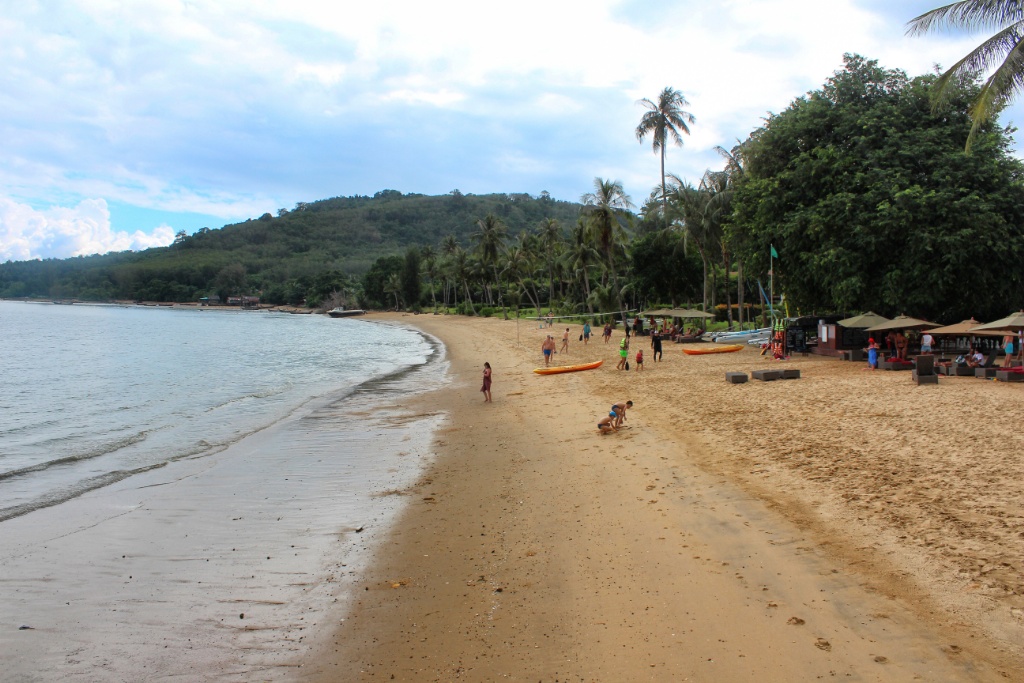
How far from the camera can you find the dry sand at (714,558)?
448 centimetres

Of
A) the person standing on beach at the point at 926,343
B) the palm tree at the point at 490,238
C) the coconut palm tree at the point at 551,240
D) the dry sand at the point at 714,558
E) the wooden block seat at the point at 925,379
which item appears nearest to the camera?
the dry sand at the point at 714,558

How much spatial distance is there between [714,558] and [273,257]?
177683 mm

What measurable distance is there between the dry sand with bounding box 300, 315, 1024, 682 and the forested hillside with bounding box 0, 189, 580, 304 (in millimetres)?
126121

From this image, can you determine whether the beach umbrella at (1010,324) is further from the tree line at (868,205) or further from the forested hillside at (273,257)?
the forested hillside at (273,257)

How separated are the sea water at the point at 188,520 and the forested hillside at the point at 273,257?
11655cm

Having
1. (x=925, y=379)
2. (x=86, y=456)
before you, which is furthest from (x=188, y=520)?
(x=925, y=379)

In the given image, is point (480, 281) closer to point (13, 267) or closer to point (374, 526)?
point (374, 526)

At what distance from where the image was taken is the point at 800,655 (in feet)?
14.4

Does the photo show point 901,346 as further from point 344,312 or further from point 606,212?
point 344,312

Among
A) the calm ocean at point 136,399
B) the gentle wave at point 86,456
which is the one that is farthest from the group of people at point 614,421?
the gentle wave at point 86,456

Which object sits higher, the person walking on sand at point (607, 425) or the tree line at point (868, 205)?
the tree line at point (868, 205)

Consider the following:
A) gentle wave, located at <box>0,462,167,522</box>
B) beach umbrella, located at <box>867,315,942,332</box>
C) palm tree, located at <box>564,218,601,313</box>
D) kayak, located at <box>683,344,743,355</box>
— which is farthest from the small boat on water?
gentle wave, located at <box>0,462,167,522</box>

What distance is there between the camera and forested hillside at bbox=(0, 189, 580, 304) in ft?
500

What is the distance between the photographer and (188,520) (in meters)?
8.41
